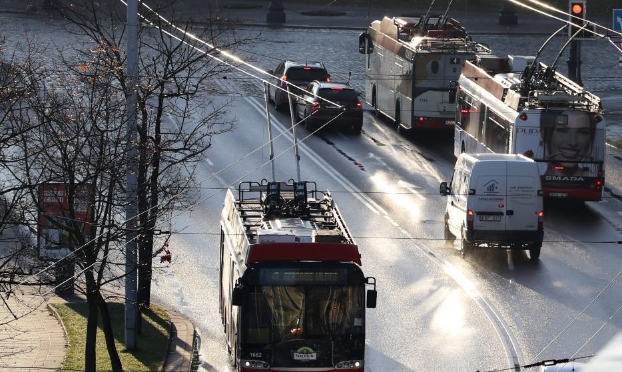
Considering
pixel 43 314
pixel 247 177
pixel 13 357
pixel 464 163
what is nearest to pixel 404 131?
pixel 247 177

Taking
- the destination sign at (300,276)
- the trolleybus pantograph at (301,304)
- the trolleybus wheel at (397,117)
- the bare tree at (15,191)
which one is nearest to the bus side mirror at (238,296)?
the trolleybus pantograph at (301,304)

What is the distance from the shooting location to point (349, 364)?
18688 mm

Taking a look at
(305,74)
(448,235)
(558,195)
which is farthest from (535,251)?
(305,74)

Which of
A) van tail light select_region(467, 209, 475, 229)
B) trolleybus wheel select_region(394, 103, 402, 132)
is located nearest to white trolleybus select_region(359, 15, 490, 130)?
trolleybus wheel select_region(394, 103, 402, 132)

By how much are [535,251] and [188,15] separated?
33455mm

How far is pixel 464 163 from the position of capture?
95.2 feet

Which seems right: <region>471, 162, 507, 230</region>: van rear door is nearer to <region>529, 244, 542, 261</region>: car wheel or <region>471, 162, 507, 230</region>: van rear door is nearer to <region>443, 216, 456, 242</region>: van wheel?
<region>529, 244, 542, 261</region>: car wheel

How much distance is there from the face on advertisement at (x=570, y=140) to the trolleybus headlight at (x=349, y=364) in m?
14.8

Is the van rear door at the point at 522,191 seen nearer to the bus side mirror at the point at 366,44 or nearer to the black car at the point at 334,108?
the black car at the point at 334,108

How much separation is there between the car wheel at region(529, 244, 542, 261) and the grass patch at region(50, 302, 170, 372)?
8087 mm

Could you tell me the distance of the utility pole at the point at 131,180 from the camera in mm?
20766

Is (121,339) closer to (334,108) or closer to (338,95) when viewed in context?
(334,108)

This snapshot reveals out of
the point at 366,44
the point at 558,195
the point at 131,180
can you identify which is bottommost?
the point at 558,195

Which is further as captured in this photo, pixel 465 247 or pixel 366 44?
pixel 366 44
